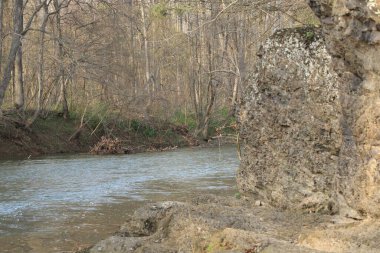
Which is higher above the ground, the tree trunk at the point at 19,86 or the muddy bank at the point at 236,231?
the tree trunk at the point at 19,86

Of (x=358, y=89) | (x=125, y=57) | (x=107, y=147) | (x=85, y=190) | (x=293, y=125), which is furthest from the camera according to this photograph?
(x=125, y=57)

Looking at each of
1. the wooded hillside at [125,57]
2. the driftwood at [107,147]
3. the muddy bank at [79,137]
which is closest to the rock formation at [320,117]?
the wooded hillside at [125,57]

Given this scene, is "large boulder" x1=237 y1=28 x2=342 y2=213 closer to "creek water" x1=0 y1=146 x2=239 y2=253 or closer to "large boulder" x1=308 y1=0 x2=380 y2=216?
"large boulder" x1=308 y1=0 x2=380 y2=216

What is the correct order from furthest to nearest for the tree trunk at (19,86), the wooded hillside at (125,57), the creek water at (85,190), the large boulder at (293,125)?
the tree trunk at (19,86)
the wooded hillside at (125,57)
the creek water at (85,190)
the large boulder at (293,125)

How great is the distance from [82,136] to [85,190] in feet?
39.0

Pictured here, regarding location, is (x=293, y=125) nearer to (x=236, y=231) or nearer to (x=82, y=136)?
(x=236, y=231)

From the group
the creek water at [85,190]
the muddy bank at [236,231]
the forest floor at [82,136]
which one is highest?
the forest floor at [82,136]

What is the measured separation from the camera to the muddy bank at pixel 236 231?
4.85m

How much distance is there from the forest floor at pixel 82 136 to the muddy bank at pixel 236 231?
14899 millimetres

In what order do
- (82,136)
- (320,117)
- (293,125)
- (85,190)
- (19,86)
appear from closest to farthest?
(320,117) < (293,125) < (85,190) < (19,86) < (82,136)

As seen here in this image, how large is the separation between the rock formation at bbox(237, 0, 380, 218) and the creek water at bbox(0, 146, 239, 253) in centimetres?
272

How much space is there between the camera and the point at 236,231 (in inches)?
201

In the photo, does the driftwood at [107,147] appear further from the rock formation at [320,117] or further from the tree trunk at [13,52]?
the rock formation at [320,117]

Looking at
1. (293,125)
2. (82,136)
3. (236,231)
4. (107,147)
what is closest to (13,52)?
(107,147)
